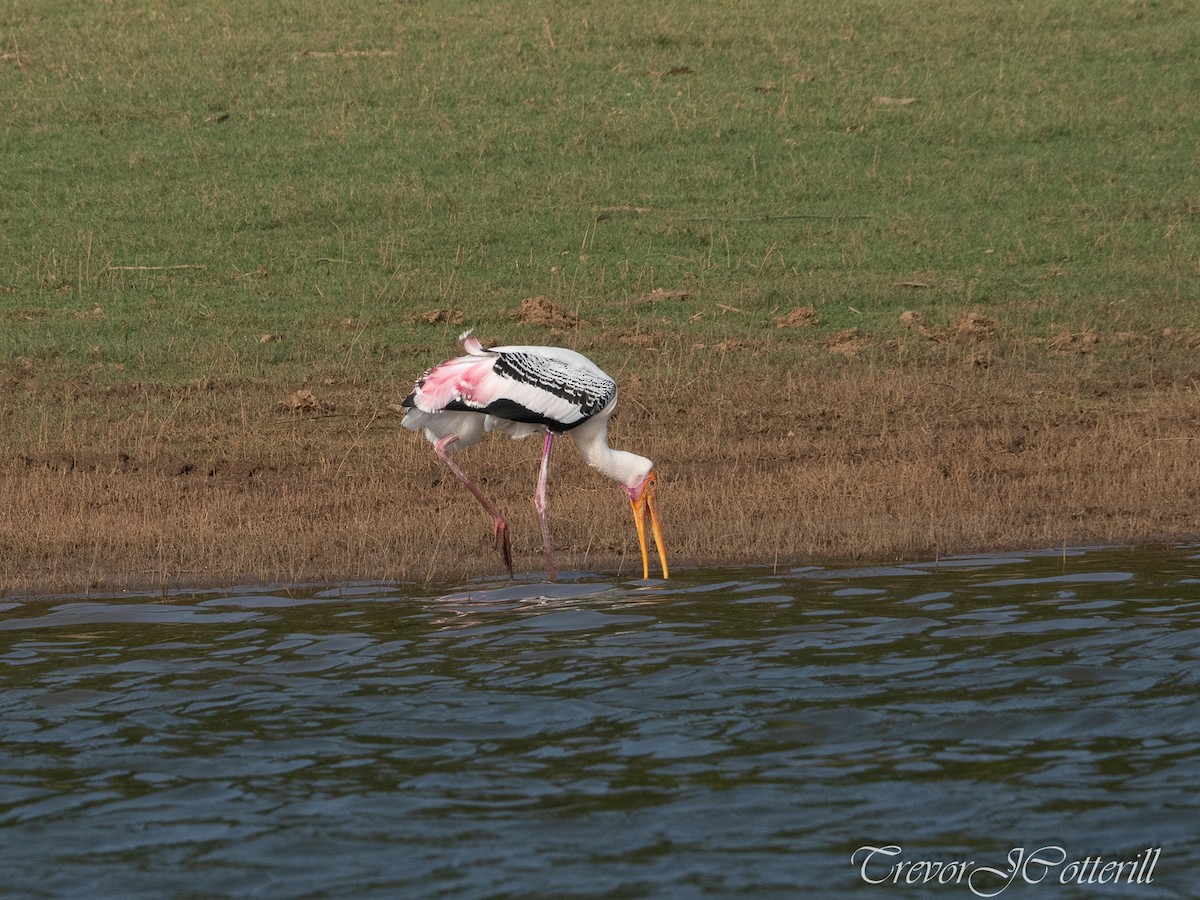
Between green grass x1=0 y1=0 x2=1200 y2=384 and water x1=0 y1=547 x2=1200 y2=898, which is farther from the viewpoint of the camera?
green grass x1=0 y1=0 x2=1200 y2=384

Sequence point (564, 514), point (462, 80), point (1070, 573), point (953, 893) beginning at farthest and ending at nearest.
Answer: point (462, 80) < point (564, 514) < point (1070, 573) < point (953, 893)

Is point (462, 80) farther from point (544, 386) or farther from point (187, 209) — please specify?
point (544, 386)

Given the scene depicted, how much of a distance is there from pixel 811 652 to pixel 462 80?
1669 cm

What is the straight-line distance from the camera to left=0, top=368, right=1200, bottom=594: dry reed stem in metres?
10.5

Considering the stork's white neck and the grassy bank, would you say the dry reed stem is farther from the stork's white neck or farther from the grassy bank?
the stork's white neck

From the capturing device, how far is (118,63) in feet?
79.7

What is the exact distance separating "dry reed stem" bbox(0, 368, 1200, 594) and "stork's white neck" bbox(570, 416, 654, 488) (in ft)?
1.77

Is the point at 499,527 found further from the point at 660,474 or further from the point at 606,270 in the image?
the point at 606,270

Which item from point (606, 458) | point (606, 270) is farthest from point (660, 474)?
point (606, 270)

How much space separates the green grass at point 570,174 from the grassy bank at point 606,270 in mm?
64

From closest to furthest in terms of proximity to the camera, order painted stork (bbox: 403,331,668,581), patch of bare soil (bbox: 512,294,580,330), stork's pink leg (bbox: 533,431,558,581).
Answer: stork's pink leg (bbox: 533,431,558,581) < painted stork (bbox: 403,331,668,581) < patch of bare soil (bbox: 512,294,580,330)

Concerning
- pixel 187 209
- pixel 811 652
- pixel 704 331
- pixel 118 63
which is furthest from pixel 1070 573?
pixel 118 63
